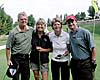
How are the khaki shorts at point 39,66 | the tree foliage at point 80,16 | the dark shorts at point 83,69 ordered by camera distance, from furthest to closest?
the tree foliage at point 80,16, the khaki shorts at point 39,66, the dark shorts at point 83,69

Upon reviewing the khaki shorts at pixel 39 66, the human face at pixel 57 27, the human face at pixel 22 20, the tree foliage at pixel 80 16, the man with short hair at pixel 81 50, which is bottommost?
the tree foliage at pixel 80 16

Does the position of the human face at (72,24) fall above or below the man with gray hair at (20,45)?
above

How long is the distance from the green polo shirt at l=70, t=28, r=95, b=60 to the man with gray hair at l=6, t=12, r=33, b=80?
1.05 m

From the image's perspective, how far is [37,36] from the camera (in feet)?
24.8

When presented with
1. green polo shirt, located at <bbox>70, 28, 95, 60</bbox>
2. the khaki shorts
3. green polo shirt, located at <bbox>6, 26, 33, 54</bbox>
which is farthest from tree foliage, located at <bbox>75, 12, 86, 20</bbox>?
green polo shirt, located at <bbox>70, 28, 95, 60</bbox>

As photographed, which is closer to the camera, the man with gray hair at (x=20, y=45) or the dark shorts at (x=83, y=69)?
the dark shorts at (x=83, y=69)

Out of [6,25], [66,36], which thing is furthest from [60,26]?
[6,25]

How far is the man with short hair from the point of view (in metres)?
6.92

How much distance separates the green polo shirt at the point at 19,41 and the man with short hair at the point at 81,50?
38.5 inches

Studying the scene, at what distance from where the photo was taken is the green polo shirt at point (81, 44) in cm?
690

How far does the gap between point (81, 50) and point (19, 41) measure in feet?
4.55

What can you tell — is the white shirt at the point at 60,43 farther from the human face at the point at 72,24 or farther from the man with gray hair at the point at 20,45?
the man with gray hair at the point at 20,45

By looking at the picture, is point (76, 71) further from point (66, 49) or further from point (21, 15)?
point (21, 15)

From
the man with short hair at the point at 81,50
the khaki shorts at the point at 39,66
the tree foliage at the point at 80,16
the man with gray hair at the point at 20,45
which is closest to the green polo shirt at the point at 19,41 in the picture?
the man with gray hair at the point at 20,45
